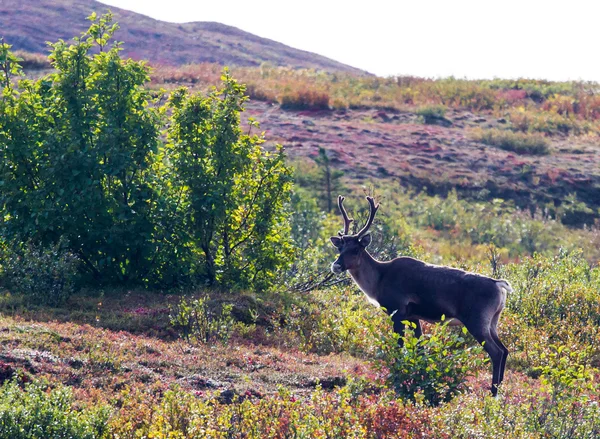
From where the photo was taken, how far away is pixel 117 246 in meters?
14.0

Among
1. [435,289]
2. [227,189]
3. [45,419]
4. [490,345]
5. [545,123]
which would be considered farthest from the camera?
[545,123]

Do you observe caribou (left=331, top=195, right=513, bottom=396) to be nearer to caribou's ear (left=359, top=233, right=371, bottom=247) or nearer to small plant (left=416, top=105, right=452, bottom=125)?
caribou's ear (left=359, top=233, right=371, bottom=247)

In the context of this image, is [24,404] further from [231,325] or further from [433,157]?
[433,157]

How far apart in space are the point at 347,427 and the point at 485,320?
157 inches

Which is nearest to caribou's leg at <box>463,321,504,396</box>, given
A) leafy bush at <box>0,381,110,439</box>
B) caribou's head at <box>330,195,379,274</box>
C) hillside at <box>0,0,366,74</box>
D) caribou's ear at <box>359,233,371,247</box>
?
caribou's head at <box>330,195,379,274</box>

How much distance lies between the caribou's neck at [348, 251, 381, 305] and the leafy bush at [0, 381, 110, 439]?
18.4 feet

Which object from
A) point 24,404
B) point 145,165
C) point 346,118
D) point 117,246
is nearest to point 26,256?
point 117,246

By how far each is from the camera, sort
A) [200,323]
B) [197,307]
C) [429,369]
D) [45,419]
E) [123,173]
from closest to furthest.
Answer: [45,419]
[429,369]
[200,323]
[197,307]
[123,173]

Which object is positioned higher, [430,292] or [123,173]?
[123,173]

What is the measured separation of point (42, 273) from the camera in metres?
12.7

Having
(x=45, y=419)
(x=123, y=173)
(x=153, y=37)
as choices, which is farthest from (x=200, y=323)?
(x=153, y=37)

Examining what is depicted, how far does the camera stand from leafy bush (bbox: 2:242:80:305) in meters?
12.7

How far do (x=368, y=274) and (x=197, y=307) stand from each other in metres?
2.67

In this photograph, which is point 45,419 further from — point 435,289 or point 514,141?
point 514,141
